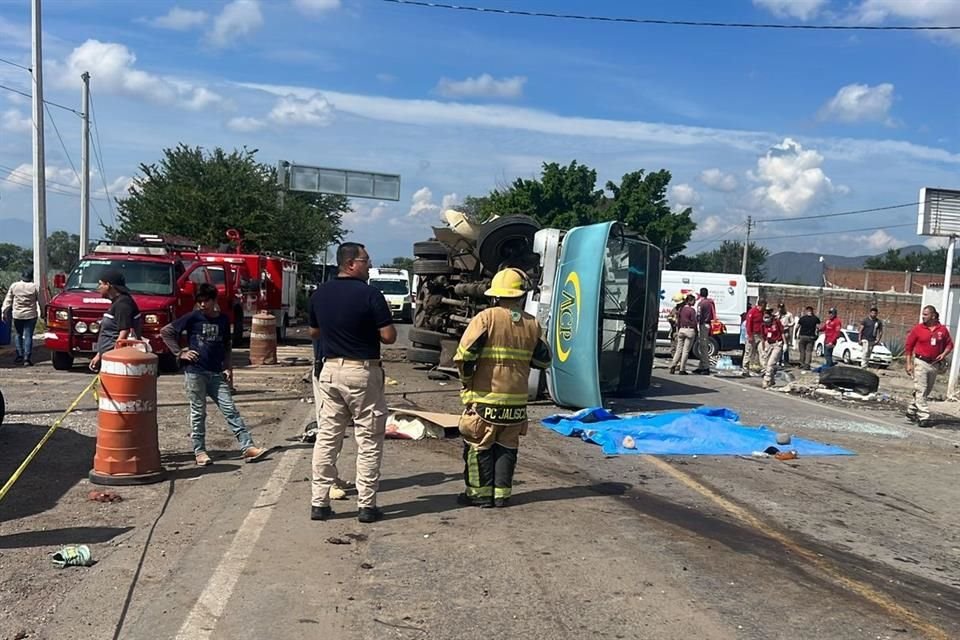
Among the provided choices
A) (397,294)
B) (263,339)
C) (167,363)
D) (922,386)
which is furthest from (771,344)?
(397,294)

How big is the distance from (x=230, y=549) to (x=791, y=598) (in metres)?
3.40

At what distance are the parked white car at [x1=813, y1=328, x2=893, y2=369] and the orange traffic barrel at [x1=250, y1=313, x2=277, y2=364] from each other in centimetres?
1787

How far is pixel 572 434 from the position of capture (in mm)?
9883

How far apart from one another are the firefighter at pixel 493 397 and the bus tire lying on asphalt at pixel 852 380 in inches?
449

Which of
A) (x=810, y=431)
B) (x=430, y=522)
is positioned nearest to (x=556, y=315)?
(x=810, y=431)

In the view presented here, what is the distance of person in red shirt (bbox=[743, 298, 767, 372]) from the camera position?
19.0 m

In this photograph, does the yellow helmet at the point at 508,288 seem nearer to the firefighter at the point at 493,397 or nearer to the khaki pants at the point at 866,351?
the firefighter at the point at 493,397

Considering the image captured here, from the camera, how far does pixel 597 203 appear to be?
158 ft

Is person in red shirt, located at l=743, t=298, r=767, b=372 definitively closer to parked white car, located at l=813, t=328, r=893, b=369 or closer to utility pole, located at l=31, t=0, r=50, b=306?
parked white car, located at l=813, t=328, r=893, b=369

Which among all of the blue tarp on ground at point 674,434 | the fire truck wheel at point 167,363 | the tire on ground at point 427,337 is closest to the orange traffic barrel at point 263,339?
the fire truck wheel at point 167,363

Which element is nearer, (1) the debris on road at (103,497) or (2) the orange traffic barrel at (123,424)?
(1) the debris on road at (103,497)

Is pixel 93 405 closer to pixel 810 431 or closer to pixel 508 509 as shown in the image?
pixel 508 509

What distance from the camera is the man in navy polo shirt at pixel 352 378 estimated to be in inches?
231

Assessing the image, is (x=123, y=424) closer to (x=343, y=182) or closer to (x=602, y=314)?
(x=602, y=314)
